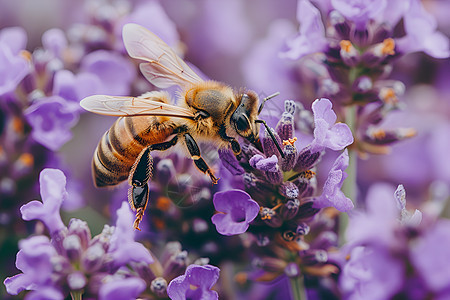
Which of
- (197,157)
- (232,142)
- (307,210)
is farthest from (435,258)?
(197,157)

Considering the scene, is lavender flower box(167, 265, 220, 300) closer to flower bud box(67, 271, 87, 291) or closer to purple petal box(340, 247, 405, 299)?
flower bud box(67, 271, 87, 291)

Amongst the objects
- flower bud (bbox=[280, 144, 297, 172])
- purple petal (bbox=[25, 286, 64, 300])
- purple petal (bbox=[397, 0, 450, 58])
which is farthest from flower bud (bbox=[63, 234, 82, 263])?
purple petal (bbox=[397, 0, 450, 58])

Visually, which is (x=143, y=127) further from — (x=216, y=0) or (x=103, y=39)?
(x=216, y=0)

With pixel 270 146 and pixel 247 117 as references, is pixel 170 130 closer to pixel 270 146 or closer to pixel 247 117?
pixel 247 117

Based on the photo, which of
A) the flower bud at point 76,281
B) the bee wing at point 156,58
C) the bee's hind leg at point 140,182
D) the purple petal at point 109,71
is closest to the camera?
the flower bud at point 76,281

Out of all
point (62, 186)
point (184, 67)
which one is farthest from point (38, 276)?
point (184, 67)

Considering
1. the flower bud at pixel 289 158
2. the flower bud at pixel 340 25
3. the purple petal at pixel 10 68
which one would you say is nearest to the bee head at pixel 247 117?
the flower bud at pixel 289 158

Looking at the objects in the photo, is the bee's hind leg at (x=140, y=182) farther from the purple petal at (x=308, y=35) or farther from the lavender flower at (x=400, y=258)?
the lavender flower at (x=400, y=258)
